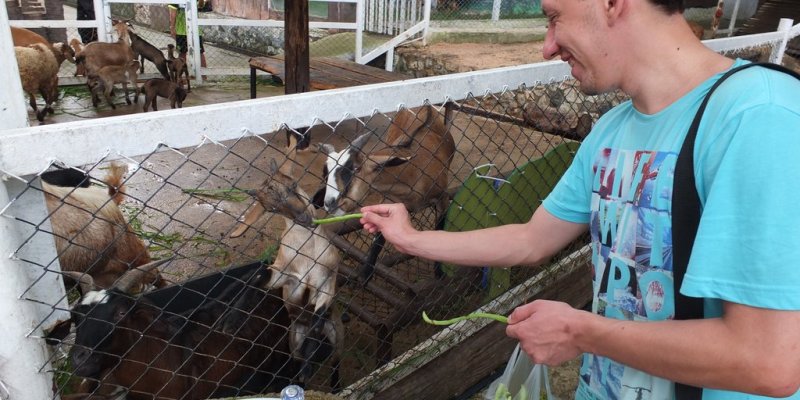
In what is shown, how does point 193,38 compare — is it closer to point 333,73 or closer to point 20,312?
point 333,73

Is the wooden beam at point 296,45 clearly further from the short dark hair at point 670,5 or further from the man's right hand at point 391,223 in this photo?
the short dark hair at point 670,5

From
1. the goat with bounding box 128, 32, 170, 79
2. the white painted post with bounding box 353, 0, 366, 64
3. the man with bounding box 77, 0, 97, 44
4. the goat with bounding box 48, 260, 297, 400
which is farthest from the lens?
the white painted post with bounding box 353, 0, 366, 64

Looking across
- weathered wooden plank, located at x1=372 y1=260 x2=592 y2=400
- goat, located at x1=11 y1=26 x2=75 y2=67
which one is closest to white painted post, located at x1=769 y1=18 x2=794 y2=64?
weathered wooden plank, located at x1=372 y1=260 x2=592 y2=400

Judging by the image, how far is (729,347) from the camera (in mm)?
1007

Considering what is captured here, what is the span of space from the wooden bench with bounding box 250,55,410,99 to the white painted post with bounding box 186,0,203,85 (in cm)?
274

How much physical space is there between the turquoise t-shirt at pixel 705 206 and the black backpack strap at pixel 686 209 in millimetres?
16

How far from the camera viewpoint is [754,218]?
0.96 m

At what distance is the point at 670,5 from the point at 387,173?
2.75 m

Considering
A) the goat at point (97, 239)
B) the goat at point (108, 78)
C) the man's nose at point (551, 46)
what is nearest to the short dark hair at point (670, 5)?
the man's nose at point (551, 46)

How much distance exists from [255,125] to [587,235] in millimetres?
2978

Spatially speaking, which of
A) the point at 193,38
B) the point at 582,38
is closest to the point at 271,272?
the point at 582,38

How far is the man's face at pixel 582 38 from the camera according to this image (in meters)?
1.22

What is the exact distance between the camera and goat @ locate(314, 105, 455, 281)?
117 inches

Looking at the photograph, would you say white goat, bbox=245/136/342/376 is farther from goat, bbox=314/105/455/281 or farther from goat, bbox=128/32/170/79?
goat, bbox=128/32/170/79
